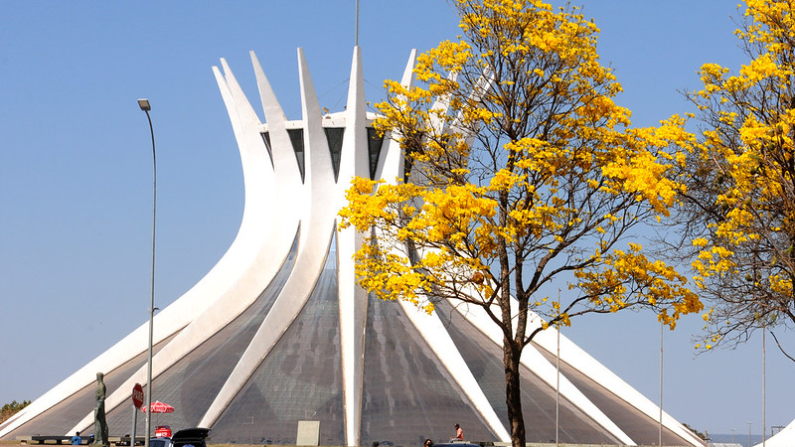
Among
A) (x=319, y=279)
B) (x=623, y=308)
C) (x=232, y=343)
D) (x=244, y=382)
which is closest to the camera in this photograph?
(x=623, y=308)

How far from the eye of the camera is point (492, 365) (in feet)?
131

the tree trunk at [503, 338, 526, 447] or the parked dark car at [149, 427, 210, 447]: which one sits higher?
the tree trunk at [503, 338, 526, 447]

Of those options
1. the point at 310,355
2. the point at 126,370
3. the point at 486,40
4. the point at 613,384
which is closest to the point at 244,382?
the point at 310,355

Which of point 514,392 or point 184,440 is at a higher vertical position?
point 514,392

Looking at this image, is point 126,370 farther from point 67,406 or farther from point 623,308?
point 623,308

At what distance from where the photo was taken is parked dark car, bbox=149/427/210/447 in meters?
21.4

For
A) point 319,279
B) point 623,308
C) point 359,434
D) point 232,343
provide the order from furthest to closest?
point 319,279, point 232,343, point 359,434, point 623,308

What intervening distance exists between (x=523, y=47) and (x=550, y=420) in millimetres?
19538

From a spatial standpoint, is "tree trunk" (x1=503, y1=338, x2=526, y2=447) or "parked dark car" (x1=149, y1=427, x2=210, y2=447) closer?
"tree trunk" (x1=503, y1=338, x2=526, y2=447)

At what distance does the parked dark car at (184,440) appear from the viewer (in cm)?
2144

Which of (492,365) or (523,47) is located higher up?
(523,47)

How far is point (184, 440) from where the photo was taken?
21.8 m

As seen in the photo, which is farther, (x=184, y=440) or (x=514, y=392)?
(x=184, y=440)

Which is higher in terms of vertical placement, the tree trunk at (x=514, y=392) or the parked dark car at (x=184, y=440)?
the tree trunk at (x=514, y=392)
